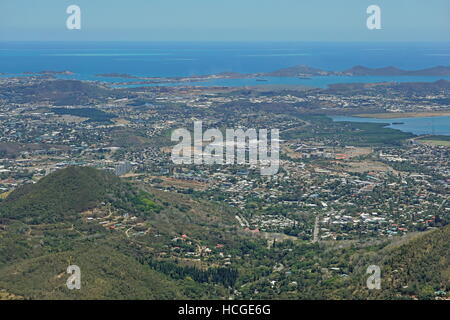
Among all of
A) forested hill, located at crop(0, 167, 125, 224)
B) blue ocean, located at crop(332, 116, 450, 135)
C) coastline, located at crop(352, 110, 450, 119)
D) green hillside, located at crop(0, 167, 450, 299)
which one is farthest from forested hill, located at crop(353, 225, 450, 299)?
coastline, located at crop(352, 110, 450, 119)

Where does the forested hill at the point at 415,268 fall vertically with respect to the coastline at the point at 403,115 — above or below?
below

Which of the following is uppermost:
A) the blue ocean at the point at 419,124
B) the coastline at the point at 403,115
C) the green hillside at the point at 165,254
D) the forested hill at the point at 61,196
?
the coastline at the point at 403,115

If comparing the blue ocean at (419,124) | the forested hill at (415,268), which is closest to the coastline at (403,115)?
the blue ocean at (419,124)

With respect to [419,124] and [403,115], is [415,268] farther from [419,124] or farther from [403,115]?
[403,115]

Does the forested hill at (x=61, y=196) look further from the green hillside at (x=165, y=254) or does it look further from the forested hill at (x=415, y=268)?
the forested hill at (x=415, y=268)

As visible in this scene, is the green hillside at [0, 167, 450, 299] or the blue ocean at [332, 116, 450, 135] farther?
the blue ocean at [332, 116, 450, 135]

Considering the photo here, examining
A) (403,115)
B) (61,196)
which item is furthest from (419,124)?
(61,196)

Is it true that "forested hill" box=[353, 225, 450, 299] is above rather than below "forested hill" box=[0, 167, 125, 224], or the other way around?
below

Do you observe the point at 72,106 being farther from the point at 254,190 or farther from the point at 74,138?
the point at 254,190

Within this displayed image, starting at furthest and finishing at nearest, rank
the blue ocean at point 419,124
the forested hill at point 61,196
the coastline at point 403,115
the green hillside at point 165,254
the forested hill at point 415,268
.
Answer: the coastline at point 403,115, the blue ocean at point 419,124, the forested hill at point 61,196, the green hillside at point 165,254, the forested hill at point 415,268

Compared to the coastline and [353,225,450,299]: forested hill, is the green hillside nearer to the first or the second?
[353,225,450,299]: forested hill

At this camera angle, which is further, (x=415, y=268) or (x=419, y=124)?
(x=419, y=124)
